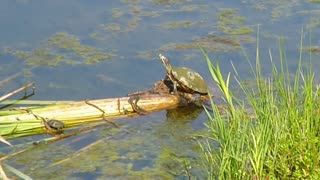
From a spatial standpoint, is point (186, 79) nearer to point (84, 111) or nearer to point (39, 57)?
point (84, 111)

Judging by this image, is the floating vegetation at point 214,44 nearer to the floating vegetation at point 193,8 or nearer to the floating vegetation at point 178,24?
the floating vegetation at point 178,24

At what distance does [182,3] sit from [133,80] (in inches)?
67.1

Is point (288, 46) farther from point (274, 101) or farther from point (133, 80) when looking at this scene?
point (274, 101)

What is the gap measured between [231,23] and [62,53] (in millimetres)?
1537

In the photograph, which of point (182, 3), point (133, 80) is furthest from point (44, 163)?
point (182, 3)

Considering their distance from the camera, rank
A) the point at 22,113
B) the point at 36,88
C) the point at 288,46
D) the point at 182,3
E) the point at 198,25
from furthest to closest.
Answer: the point at 182,3 → the point at 198,25 → the point at 288,46 → the point at 36,88 → the point at 22,113

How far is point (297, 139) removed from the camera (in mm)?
3477

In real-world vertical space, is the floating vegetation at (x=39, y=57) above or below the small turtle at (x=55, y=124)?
above

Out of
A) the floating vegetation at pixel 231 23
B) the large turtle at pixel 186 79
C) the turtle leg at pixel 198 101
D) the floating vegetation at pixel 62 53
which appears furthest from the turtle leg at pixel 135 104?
the floating vegetation at pixel 231 23

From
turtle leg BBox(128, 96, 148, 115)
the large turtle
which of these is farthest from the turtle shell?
turtle leg BBox(128, 96, 148, 115)

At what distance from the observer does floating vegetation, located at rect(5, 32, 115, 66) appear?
5891mm

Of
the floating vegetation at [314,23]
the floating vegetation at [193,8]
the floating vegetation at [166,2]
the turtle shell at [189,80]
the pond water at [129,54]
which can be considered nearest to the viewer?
the pond water at [129,54]

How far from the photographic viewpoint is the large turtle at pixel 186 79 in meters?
5.33

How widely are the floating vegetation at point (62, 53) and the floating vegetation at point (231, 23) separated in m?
1.09
